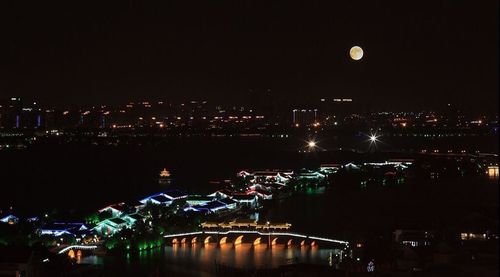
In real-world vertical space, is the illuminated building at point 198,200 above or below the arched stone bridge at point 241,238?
above

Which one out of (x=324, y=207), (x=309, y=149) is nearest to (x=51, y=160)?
(x=309, y=149)

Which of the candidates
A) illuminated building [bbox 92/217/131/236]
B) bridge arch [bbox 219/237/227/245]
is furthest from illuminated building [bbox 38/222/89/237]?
bridge arch [bbox 219/237/227/245]

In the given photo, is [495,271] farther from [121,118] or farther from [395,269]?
[121,118]

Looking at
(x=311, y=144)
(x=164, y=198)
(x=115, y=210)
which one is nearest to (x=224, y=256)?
(x=115, y=210)

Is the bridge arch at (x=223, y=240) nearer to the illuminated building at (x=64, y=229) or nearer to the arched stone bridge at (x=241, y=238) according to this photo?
the arched stone bridge at (x=241, y=238)

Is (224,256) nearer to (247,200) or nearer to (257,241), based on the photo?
(257,241)

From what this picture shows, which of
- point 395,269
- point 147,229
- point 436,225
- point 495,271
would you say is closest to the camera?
point 495,271

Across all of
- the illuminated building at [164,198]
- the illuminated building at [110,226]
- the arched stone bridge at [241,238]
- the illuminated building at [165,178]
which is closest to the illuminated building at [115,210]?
the illuminated building at [110,226]

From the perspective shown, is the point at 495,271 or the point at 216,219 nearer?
the point at 495,271

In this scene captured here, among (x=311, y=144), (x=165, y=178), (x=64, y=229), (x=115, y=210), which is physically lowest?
(x=64, y=229)
